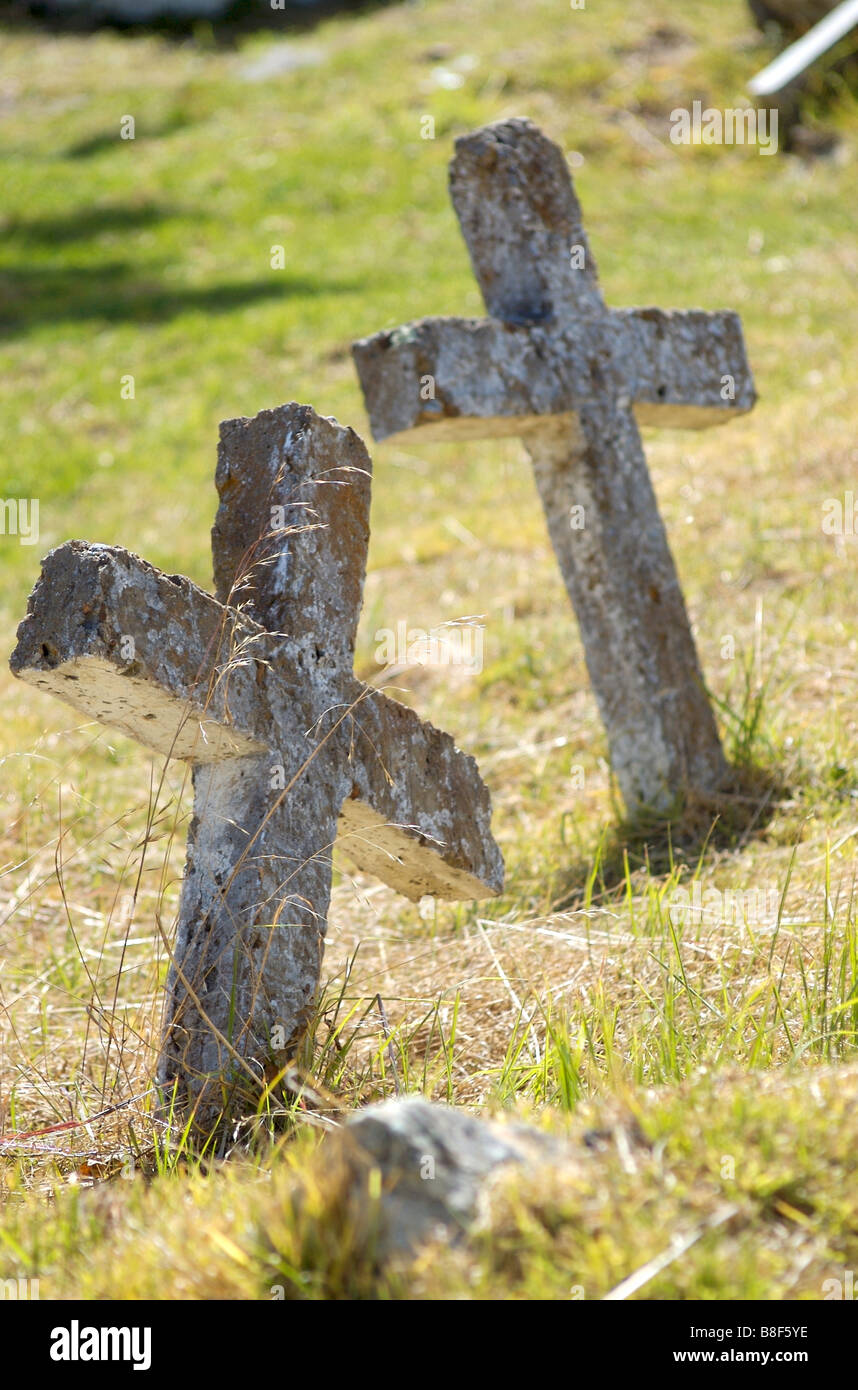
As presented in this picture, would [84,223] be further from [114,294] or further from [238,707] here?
[238,707]

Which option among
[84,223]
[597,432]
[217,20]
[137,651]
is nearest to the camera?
[137,651]

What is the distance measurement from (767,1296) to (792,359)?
7775mm

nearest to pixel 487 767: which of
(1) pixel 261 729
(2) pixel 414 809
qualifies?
(2) pixel 414 809

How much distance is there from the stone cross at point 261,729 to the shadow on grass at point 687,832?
79 centimetres

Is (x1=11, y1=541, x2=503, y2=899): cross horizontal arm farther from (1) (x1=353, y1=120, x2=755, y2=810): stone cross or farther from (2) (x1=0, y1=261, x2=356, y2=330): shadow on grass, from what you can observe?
(2) (x1=0, y1=261, x2=356, y2=330): shadow on grass

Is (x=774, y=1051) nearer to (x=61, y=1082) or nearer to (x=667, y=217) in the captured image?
(x=61, y=1082)

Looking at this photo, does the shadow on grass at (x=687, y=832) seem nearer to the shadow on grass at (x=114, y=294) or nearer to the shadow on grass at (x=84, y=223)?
the shadow on grass at (x=114, y=294)

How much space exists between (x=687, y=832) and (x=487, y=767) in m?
0.97

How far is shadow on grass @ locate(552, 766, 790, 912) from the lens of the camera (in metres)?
3.49

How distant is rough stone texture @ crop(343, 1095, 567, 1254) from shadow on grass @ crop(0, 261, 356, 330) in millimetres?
11029

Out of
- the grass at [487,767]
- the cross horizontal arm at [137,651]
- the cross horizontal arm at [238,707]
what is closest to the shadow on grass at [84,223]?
the grass at [487,767]

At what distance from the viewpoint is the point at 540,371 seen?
3572mm

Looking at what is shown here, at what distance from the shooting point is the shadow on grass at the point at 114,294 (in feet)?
39.4

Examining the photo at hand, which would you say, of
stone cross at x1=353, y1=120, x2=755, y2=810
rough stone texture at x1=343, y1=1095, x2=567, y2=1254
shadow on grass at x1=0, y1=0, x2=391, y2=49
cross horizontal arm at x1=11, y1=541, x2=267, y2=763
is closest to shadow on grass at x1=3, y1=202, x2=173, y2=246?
shadow on grass at x1=0, y1=0, x2=391, y2=49
